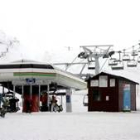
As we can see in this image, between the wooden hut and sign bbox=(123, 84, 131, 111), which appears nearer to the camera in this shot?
the wooden hut

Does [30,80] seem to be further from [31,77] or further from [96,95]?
[96,95]

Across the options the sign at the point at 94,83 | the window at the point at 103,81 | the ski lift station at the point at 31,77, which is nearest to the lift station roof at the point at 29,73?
the ski lift station at the point at 31,77

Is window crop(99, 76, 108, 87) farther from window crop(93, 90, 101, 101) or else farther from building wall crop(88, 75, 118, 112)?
window crop(93, 90, 101, 101)

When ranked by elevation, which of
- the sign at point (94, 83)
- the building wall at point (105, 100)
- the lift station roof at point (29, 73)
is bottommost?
the building wall at point (105, 100)

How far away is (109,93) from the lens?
3253cm

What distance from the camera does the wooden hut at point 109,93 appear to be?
Result: 32.3 meters

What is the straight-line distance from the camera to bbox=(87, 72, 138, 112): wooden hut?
32.3 m

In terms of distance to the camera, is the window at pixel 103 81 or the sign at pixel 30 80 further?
the window at pixel 103 81

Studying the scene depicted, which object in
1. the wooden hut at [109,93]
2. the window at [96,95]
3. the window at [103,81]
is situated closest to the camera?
the wooden hut at [109,93]

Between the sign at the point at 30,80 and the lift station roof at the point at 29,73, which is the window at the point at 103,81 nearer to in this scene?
the lift station roof at the point at 29,73

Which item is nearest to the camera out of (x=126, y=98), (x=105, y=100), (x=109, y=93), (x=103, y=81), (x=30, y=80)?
(x=30, y=80)

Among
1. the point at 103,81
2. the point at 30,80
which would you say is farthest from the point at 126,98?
the point at 30,80

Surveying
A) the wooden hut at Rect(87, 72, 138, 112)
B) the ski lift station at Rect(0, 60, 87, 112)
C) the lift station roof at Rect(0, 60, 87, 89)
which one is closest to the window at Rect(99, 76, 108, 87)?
the wooden hut at Rect(87, 72, 138, 112)

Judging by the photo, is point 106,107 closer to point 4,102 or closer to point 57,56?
point 4,102
